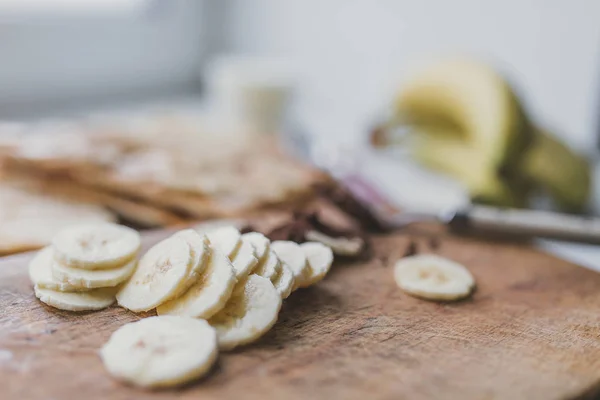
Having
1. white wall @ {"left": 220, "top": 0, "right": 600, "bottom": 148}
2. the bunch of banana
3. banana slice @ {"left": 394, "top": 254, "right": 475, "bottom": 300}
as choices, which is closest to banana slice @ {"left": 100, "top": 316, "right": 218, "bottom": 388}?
banana slice @ {"left": 394, "top": 254, "right": 475, "bottom": 300}

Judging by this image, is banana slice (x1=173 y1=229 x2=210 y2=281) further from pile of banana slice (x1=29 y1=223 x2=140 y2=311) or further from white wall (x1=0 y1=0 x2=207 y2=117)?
white wall (x1=0 y1=0 x2=207 y2=117)

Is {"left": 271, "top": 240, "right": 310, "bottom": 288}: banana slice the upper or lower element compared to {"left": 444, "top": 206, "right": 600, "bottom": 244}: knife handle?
upper

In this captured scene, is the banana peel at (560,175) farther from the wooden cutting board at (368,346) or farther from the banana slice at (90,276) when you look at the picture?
the banana slice at (90,276)

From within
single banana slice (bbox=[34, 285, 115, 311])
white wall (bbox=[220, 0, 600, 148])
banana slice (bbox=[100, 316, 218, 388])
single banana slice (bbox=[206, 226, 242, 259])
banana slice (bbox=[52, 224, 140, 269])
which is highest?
white wall (bbox=[220, 0, 600, 148])

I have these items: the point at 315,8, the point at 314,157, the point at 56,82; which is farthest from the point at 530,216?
the point at 56,82

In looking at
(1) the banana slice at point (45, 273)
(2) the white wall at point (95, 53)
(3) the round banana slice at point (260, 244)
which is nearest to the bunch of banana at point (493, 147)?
(3) the round banana slice at point (260, 244)

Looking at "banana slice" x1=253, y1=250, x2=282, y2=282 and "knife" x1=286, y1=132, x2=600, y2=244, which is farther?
"knife" x1=286, y1=132, x2=600, y2=244

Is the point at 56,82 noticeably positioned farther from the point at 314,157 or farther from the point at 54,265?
the point at 54,265

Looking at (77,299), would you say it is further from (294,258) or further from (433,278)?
(433,278)
